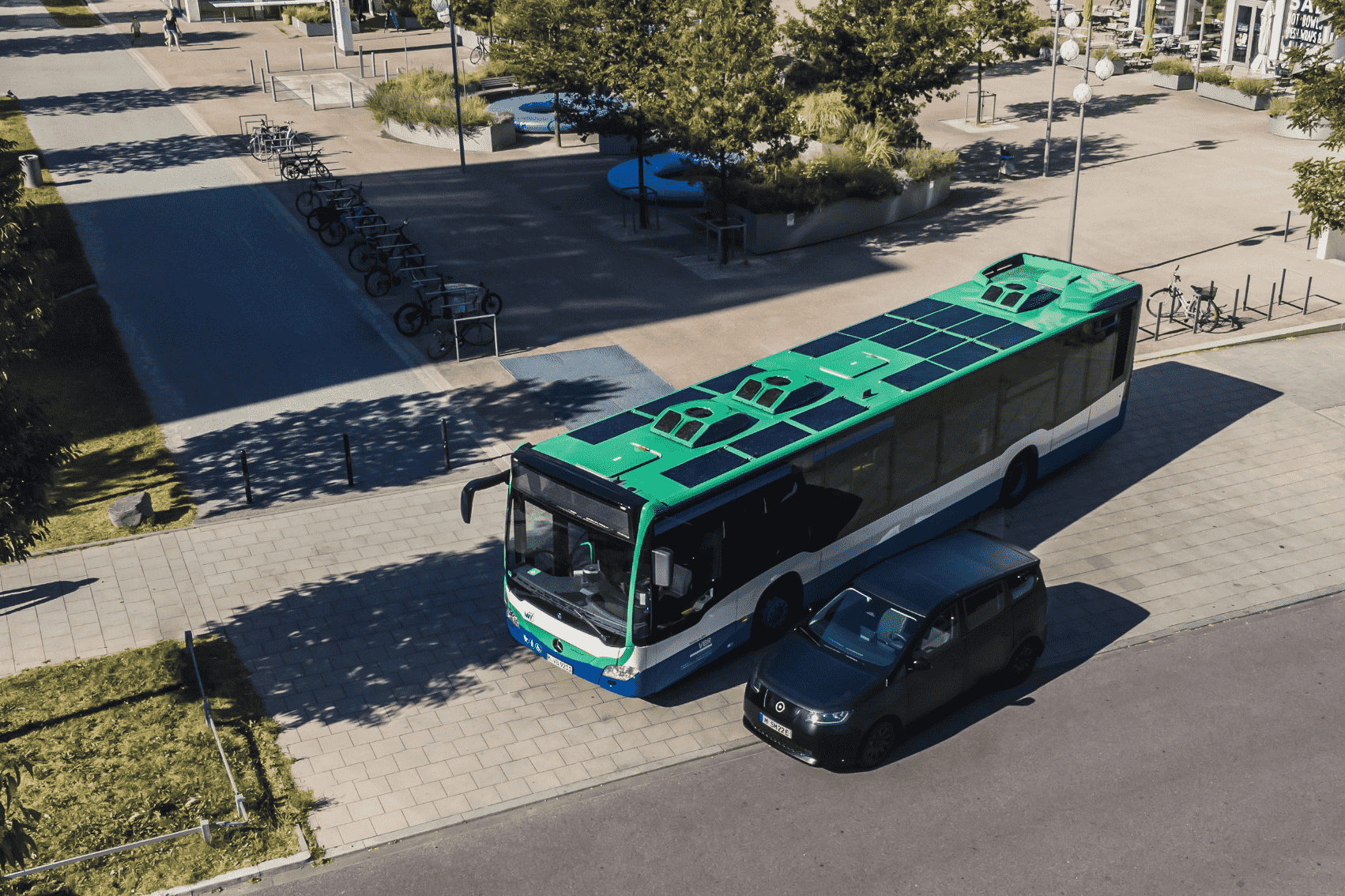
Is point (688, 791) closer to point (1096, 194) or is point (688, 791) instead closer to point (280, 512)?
point (280, 512)

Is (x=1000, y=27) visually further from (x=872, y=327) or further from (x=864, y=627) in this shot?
(x=864, y=627)

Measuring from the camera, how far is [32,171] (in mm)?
33875

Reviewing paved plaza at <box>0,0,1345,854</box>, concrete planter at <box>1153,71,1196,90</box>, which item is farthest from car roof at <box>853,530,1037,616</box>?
concrete planter at <box>1153,71,1196,90</box>

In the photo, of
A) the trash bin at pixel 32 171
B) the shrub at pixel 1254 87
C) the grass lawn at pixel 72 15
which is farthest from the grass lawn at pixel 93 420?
the grass lawn at pixel 72 15

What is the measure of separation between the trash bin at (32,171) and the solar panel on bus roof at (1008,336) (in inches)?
1090

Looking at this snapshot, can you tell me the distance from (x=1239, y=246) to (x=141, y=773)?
25996 millimetres

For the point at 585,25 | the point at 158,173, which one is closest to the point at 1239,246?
the point at 585,25

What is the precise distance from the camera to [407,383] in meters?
22.4

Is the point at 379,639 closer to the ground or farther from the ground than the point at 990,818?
farther from the ground

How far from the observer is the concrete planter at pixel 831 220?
29.2 m

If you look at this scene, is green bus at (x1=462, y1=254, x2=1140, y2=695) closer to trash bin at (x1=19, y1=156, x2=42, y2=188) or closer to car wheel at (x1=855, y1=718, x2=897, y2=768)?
car wheel at (x1=855, y1=718, x2=897, y2=768)

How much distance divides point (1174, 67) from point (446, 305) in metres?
33.3

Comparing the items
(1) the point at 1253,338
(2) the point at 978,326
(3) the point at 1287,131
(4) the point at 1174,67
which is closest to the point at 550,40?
(1) the point at 1253,338

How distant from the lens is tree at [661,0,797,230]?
26.2 meters
